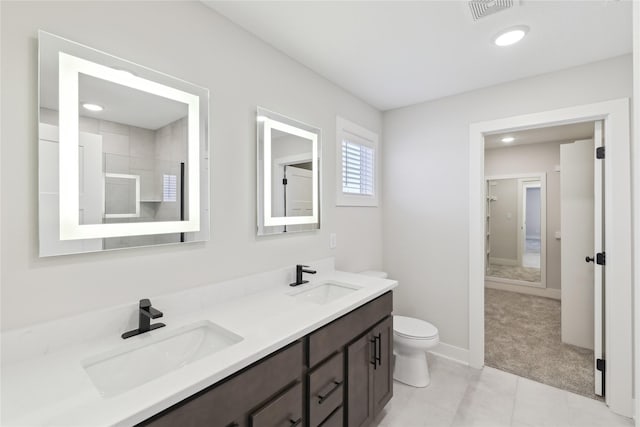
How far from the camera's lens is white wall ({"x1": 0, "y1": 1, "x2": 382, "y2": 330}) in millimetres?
958

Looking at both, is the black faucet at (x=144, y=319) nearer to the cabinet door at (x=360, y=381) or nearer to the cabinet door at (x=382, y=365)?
the cabinet door at (x=360, y=381)

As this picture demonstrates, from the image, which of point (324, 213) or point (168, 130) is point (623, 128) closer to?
point (324, 213)

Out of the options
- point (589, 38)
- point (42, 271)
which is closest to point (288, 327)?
point (42, 271)

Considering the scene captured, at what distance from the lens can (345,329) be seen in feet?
4.83

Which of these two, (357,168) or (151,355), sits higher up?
(357,168)

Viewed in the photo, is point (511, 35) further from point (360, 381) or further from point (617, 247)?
point (360, 381)

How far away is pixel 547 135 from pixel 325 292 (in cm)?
421

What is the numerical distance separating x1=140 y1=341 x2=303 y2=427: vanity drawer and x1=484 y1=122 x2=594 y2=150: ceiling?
393 cm

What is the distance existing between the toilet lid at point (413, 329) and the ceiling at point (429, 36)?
207 centimetres

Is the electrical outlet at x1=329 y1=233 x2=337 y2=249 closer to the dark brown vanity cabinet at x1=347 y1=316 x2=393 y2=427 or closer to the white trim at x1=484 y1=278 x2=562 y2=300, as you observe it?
the dark brown vanity cabinet at x1=347 y1=316 x2=393 y2=427

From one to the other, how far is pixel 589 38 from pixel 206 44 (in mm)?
2333

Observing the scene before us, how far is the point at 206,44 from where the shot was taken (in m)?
1.50

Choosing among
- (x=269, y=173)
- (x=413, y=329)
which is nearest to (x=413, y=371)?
(x=413, y=329)

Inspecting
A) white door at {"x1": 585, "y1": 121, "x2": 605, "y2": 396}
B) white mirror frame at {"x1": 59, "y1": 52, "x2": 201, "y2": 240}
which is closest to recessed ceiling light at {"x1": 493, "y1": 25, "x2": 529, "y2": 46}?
white door at {"x1": 585, "y1": 121, "x2": 605, "y2": 396}
